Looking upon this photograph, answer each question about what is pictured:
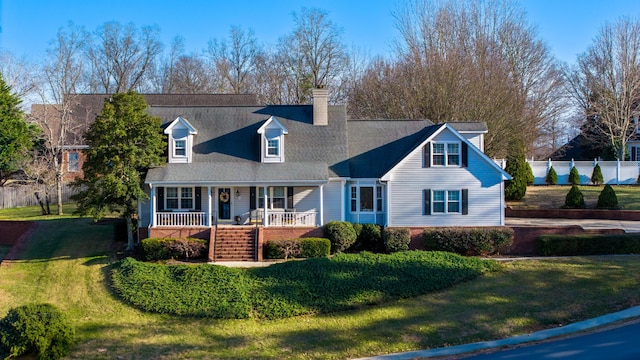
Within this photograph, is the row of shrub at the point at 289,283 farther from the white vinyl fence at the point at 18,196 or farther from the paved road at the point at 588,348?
the white vinyl fence at the point at 18,196

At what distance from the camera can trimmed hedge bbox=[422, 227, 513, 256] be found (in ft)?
79.3

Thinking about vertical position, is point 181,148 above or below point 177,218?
above

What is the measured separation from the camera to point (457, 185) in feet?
85.3

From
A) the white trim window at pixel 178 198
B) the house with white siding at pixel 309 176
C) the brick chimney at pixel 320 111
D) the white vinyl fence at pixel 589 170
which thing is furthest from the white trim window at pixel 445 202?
the white vinyl fence at pixel 589 170

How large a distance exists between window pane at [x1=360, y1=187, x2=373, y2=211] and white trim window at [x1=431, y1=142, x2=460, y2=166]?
3.40 meters

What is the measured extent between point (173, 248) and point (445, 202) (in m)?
12.6

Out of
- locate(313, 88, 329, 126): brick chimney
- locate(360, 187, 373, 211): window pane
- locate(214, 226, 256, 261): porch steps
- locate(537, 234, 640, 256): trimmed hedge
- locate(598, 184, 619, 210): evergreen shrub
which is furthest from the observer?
locate(598, 184, 619, 210): evergreen shrub

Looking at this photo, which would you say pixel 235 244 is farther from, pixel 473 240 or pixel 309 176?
pixel 473 240

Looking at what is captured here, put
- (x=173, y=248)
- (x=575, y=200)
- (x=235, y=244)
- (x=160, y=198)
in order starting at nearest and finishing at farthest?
(x=173, y=248) < (x=235, y=244) < (x=160, y=198) < (x=575, y=200)

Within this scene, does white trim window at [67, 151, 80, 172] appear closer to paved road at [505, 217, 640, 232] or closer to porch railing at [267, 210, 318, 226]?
porch railing at [267, 210, 318, 226]

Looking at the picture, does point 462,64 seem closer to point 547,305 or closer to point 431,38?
point 431,38

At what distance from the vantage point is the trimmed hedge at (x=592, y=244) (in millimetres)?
23297

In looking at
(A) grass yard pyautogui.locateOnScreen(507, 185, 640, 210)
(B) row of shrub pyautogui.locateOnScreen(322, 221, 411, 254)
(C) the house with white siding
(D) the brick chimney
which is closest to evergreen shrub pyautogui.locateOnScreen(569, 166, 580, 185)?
(A) grass yard pyautogui.locateOnScreen(507, 185, 640, 210)

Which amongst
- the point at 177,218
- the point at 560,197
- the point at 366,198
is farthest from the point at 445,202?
the point at 560,197
